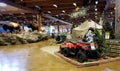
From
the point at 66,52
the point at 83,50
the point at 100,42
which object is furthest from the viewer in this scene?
the point at 66,52

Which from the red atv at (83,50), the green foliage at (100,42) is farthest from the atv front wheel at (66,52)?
the green foliage at (100,42)

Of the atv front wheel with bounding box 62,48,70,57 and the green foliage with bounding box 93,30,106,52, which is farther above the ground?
the green foliage with bounding box 93,30,106,52

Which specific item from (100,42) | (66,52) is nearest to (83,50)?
(100,42)

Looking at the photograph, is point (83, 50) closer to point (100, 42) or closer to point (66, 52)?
point (100, 42)

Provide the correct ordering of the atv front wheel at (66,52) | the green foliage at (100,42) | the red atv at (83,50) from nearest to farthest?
1. the red atv at (83,50)
2. the green foliage at (100,42)
3. the atv front wheel at (66,52)

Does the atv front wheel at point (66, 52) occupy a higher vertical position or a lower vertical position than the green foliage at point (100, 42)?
lower

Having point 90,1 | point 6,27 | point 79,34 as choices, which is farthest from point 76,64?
point 6,27

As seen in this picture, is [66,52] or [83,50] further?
[66,52]

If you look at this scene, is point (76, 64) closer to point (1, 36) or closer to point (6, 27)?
point (1, 36)

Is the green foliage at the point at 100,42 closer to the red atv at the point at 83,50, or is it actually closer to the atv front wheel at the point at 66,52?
the red atv at the point at 83,50

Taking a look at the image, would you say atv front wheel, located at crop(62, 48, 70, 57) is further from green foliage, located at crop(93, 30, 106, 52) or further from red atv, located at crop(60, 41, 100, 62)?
green foliage, located at crop(93, 30, 106, 52)

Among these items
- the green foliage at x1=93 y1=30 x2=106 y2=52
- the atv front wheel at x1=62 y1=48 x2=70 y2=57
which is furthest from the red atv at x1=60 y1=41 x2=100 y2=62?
the green foliage at x1=93 y1=30 x2=106 y2=52

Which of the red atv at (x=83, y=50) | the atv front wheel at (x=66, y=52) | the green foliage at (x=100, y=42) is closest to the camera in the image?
the red atv at (x=83, y=50)

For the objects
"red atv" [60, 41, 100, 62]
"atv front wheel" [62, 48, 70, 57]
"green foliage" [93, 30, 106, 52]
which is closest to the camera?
"red atv" [60, 41, 100, 62]
